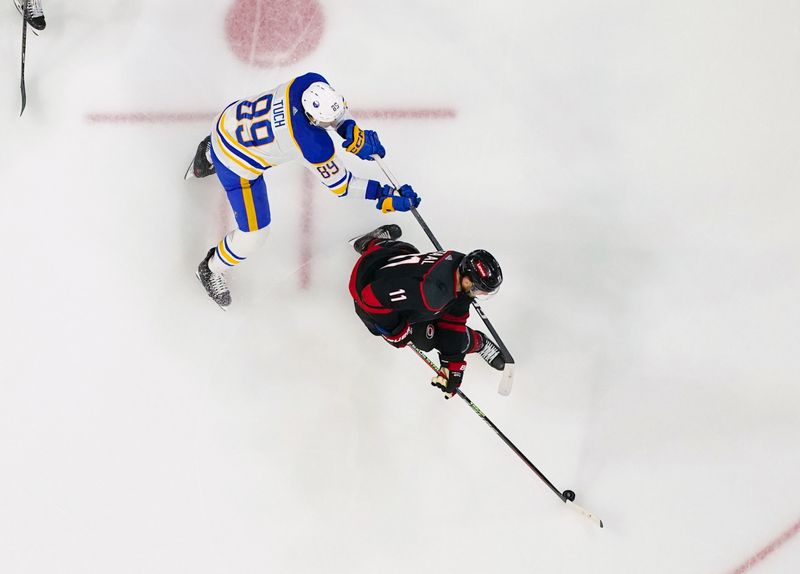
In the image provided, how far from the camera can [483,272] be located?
3.90 meters

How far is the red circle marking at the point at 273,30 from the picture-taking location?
16.9ft

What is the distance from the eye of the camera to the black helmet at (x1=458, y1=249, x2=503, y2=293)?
3.91m

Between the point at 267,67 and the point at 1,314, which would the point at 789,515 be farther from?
the point at 1,314

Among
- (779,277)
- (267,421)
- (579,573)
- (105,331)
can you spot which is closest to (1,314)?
(105,331)

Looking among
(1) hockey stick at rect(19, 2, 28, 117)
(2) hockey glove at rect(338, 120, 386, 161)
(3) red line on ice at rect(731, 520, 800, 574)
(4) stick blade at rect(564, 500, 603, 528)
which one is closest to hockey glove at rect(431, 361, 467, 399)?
(4) stick blade at rect(564, 500, 603, 528)

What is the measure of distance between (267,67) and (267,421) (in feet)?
7.57

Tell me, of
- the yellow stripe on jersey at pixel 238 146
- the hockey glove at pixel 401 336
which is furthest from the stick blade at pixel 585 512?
the yellow stripe on jersey at pixel 238 146

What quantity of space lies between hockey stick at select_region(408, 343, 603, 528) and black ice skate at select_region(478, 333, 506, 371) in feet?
0.89

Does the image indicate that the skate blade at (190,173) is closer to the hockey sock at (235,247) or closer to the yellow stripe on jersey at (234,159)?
the hockey sock at (235,247)

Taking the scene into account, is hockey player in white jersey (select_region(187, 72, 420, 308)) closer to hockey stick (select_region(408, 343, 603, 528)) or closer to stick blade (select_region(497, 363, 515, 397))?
hockey stick (select_region(408, 343, 603, 528))

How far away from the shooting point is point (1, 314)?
4961 mm

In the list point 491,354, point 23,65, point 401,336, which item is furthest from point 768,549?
point 23,65

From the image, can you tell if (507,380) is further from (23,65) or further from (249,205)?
(23,65)

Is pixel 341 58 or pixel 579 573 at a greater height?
pixel 341 58
